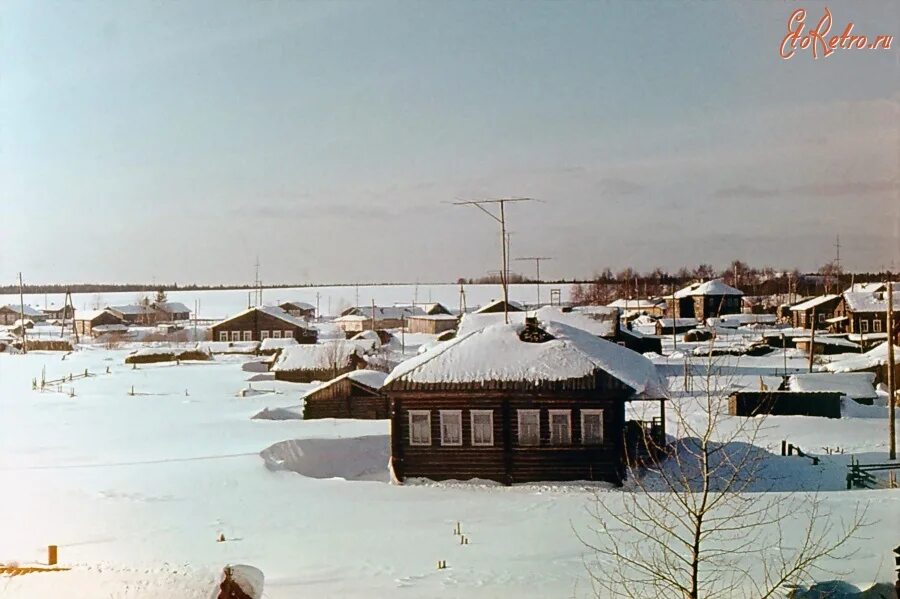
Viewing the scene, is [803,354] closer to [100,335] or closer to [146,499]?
[146,499]

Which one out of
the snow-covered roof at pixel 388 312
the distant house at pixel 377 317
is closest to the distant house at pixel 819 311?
the distant house at pixel 377 317

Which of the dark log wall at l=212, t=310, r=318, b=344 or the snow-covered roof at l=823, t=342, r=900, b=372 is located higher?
the dark log wall at l=212, t=310, r=318, b=344

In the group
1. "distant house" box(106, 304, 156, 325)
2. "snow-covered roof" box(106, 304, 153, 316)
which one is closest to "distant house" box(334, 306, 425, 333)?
"distant house" box(106, 304, 156, 325)

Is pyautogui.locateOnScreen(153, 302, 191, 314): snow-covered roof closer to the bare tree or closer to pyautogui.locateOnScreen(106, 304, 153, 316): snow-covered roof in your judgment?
pyautogui.locateOnScreen(106, 304, 153, 316): snow-covered roof

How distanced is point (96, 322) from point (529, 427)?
85865 mm

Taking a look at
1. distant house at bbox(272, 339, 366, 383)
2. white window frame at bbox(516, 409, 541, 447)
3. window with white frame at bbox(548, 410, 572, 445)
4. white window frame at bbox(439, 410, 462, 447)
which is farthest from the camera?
distant house at bbox(272, 339, 366, 383)

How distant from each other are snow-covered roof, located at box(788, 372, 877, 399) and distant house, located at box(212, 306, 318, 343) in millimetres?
46301

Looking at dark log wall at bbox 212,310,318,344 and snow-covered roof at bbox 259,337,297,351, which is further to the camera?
dark log wall at bbox 212,310,318,344

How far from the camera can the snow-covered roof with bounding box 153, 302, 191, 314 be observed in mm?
109812

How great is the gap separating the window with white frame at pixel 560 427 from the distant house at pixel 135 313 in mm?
88630

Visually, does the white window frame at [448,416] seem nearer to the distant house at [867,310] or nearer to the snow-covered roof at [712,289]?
the distant house at [867,310]

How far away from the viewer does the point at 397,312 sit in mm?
104688

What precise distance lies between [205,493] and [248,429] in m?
10.2

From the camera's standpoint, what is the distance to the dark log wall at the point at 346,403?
33.4 metres
